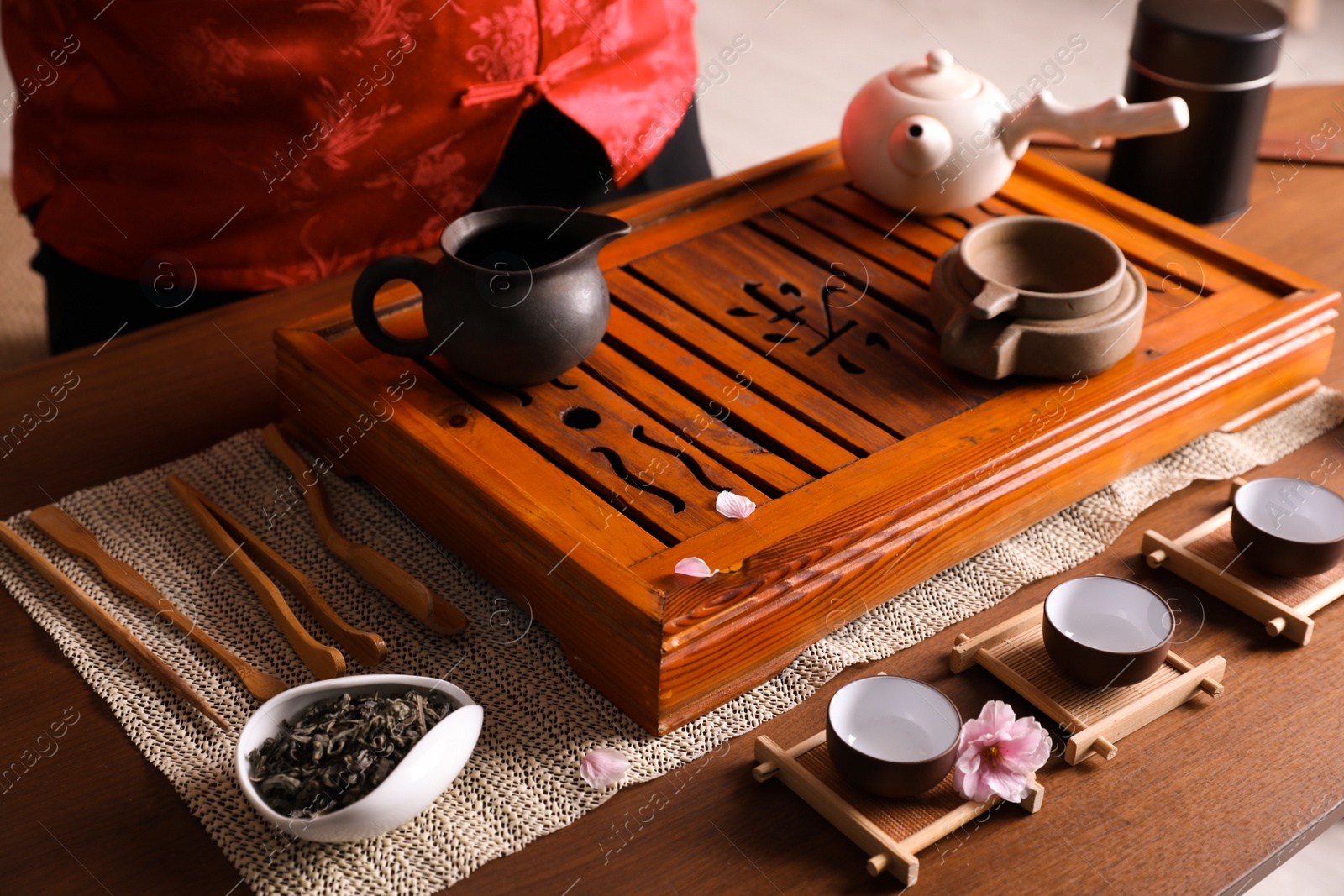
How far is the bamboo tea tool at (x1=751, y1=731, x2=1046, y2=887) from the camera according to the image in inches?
38.4

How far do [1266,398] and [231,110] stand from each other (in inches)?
55.1

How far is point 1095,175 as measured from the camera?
1998 millimetres

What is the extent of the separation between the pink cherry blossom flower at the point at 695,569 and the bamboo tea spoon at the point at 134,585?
397 mm

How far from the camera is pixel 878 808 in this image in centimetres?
101

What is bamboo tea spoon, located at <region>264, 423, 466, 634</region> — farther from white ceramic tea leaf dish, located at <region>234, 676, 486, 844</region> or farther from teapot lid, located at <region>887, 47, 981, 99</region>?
teapot lid, located at <region>887, 47, 981, 99</region>

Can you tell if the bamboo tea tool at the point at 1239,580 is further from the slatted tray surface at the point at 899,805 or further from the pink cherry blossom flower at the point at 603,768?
the pink cherry blossom flower at the point at 603,768

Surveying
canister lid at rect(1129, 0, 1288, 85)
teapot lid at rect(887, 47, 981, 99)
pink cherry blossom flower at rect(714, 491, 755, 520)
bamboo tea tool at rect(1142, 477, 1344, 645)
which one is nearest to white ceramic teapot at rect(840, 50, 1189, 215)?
teapot lid at rect(887, 47, 981, 99)

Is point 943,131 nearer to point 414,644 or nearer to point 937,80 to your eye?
point 937,80

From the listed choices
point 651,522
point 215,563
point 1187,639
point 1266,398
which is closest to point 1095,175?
point 1266,398

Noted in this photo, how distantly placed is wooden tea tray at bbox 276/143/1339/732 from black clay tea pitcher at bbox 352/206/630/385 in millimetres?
54

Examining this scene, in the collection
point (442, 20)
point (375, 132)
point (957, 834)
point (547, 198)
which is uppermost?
point (442, 20)

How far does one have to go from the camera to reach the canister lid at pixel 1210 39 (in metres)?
1.72

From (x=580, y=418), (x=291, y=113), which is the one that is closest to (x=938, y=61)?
(x=580, y=418)

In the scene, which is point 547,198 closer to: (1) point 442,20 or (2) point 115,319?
(1) point 442,20
